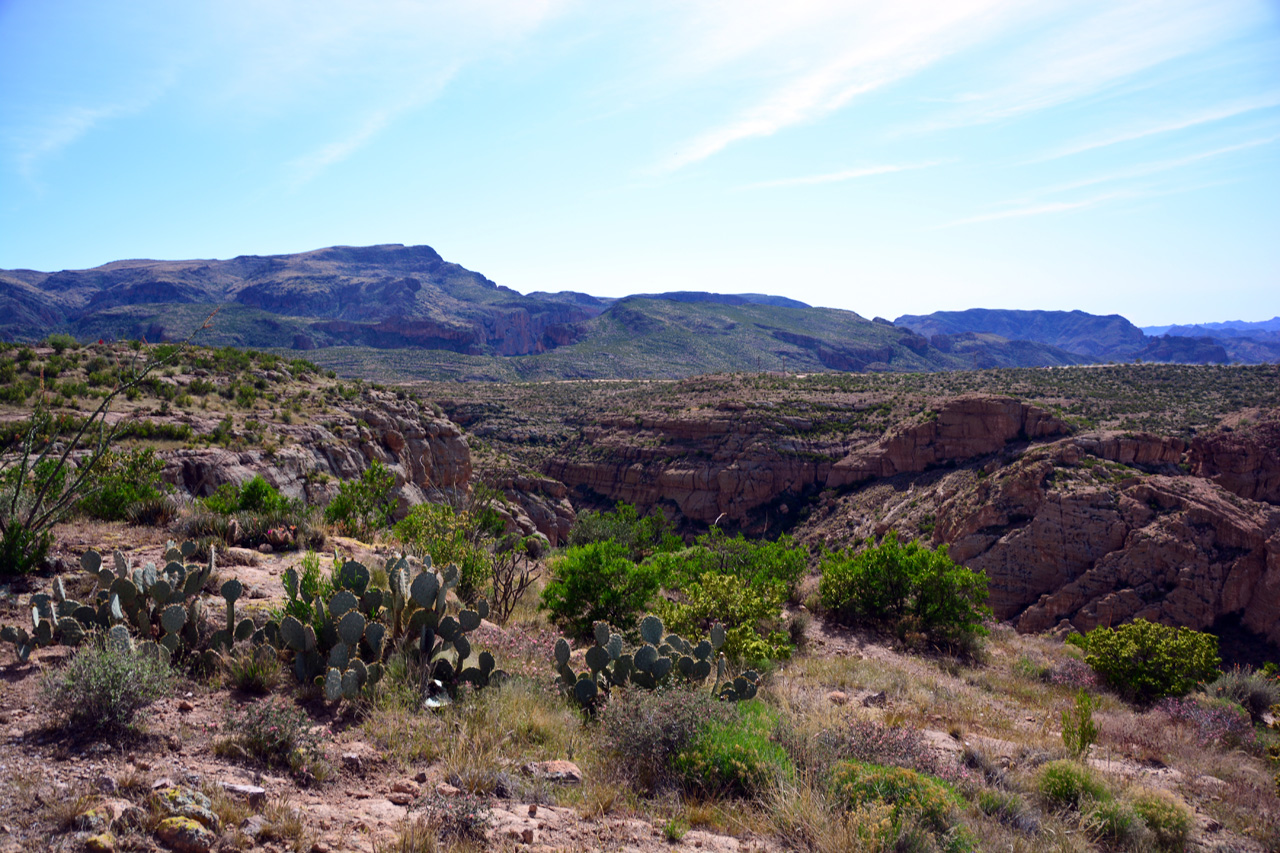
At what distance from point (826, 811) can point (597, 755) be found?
1800 millimetres

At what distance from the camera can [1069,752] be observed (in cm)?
646

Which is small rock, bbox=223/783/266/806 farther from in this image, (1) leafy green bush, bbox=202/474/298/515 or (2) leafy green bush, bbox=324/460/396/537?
(2) leafy green bush, bbox=324/460/396/537

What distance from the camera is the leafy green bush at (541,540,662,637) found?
9.46 meters

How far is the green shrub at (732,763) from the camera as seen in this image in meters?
4.66

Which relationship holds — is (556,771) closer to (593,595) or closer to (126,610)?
(126,610)

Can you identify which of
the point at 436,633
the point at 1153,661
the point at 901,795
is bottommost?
the point at 1153,661

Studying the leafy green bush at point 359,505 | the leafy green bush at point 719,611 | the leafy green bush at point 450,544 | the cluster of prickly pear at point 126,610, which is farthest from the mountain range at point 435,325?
the cluster of prickly pear at point 126,610

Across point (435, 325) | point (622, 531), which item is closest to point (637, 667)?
point (622, 531)

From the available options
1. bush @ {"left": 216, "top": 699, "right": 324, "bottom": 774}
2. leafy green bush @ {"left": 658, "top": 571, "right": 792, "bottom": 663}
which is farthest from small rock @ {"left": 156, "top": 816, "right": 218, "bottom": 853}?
leafy green bush @ {"left": 658, "top": 571, "right": 792, "bottom": 663}

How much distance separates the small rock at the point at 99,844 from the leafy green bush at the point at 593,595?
6.51 metres

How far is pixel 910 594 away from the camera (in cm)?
1253

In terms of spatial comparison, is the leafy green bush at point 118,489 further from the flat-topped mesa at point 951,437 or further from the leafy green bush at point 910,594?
the flat-topped mesa at point 951,437

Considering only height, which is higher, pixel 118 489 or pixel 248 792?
pixel 118 489

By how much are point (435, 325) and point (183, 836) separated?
149 meters
